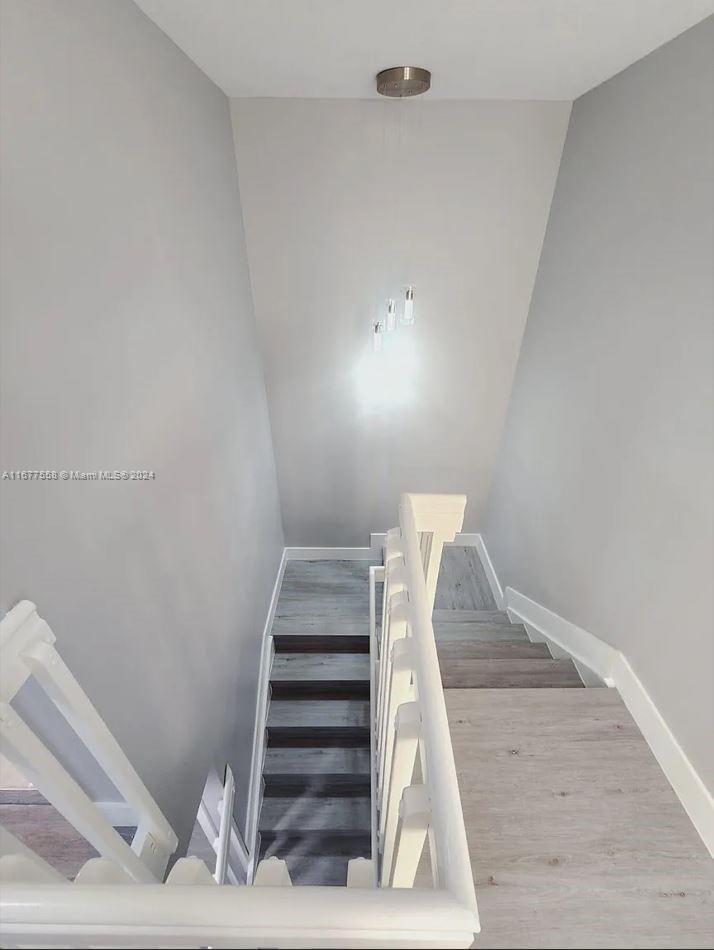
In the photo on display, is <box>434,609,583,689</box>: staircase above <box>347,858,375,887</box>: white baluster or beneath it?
beneath

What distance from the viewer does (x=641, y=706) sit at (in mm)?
1743

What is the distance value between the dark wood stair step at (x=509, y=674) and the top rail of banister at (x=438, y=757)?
1.03m

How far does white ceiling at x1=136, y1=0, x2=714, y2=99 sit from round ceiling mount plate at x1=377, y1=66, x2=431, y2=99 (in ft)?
0.09

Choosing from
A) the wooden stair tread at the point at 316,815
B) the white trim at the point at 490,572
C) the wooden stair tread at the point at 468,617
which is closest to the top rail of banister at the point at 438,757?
the wooden stair tread at the point at 468,617

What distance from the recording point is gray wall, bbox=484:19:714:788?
146cm

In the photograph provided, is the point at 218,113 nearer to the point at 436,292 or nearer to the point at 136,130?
the point at 136,130

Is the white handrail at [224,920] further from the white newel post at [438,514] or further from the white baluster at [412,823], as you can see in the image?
the white newel post at [438,514]

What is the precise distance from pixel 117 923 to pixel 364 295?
2803mm

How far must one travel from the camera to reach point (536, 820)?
1.39 meters

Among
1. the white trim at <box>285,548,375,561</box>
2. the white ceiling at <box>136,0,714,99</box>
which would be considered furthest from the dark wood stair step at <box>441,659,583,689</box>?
the white ceiling at <box>136,0,714,99</box>

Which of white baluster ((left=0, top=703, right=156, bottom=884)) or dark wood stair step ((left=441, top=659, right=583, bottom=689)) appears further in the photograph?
dark wood stair step ((left=441, top=659, right=583, bottom=689))

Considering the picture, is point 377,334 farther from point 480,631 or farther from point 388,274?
point 480,631

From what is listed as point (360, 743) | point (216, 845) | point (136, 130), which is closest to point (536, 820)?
point (216, 845)

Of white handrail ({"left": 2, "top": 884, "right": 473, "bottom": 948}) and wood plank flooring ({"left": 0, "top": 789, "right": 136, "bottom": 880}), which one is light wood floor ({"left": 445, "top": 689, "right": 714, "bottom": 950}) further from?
wood plank flooring ({"left": 0, "top": 789, "right": 136, "bottom": 880})
